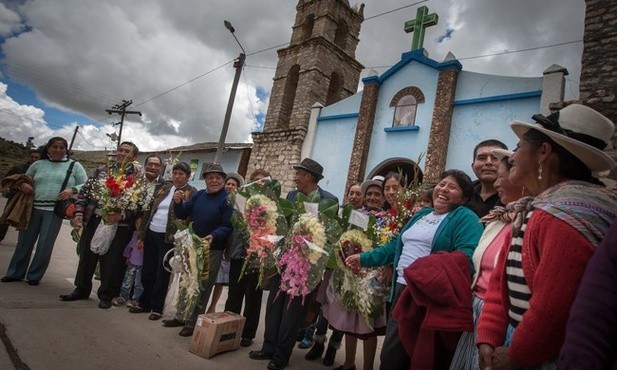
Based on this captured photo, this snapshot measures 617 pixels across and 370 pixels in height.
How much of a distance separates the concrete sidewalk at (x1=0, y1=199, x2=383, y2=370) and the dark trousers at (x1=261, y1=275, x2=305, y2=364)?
0.18 metres

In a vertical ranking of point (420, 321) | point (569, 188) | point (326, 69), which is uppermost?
point (326, 69)

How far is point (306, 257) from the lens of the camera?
2910 millimetres

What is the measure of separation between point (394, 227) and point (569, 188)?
6.29 ft

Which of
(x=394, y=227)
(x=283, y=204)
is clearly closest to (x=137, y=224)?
(x=283, y=204)

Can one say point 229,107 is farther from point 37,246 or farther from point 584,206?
point 584,206

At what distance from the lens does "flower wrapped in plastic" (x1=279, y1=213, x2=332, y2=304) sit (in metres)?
2.88

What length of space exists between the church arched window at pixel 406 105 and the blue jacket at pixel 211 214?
24.9 ft

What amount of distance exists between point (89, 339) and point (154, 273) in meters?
1.26

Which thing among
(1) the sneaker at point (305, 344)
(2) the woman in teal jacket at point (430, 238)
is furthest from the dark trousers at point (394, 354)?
(1) the sneaker at point (305, 344)

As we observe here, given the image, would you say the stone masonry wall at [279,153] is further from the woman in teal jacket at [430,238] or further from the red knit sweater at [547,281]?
the red knit sweater at [547,281]

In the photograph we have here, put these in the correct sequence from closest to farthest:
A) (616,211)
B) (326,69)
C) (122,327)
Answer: (616,211) < (122,327) < (326,69)

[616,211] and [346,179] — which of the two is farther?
[346,179]

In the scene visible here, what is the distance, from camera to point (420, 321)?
210cm

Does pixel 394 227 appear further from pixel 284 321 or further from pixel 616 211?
pixel 616 211
